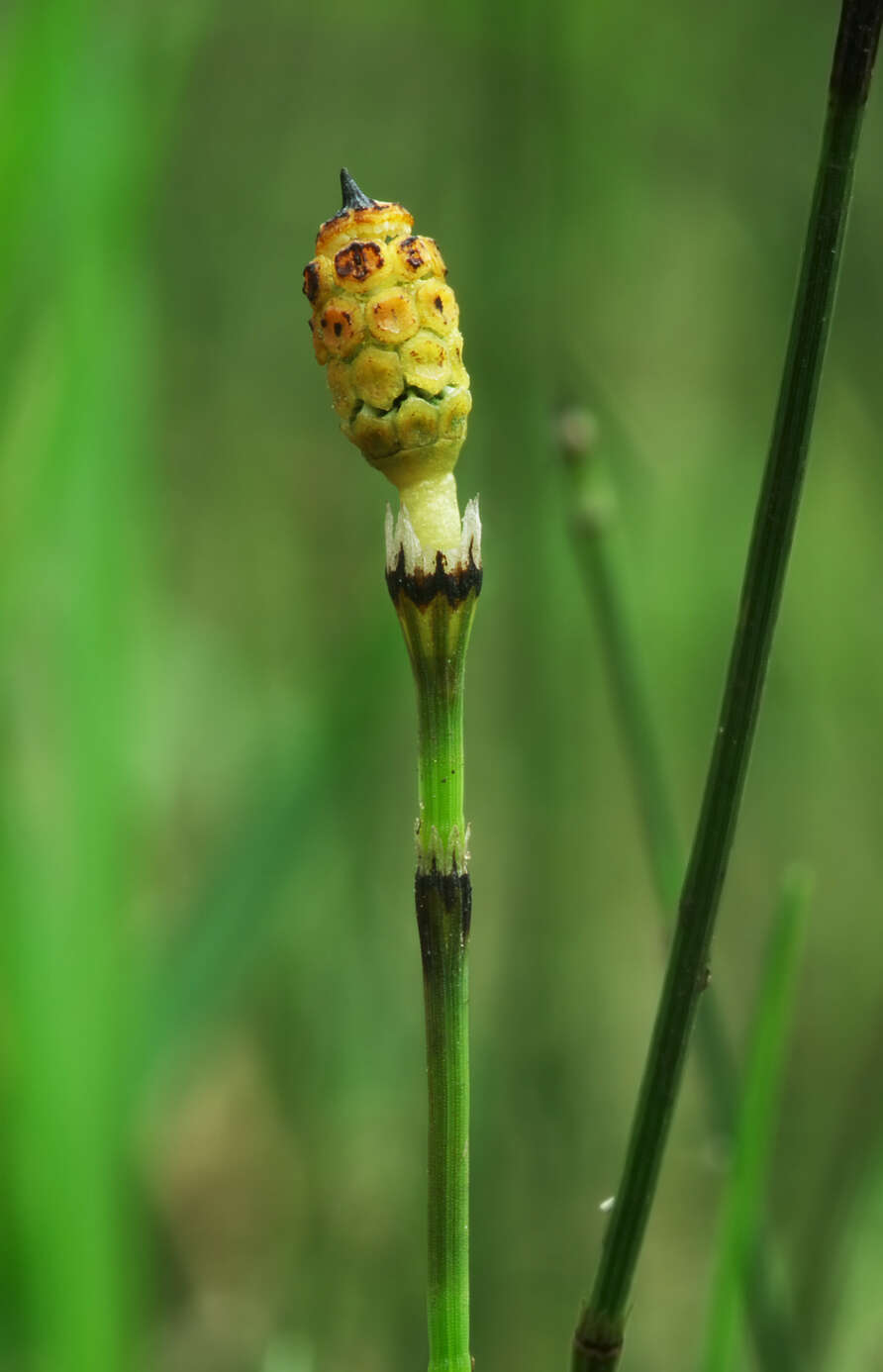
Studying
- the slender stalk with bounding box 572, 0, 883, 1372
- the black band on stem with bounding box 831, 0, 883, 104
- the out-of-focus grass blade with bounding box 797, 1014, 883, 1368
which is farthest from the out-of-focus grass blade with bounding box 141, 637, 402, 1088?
the black band on stem with bounding box 831, 0, 883, 104

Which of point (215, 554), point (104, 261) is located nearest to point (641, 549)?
point (215, 554)

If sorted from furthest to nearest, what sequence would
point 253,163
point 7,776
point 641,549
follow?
point 253,163
point 641,549
point 7,776

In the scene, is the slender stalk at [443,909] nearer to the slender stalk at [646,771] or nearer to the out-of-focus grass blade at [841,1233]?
the slender stalk at [646,771]

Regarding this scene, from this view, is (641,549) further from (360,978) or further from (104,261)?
(104,261)

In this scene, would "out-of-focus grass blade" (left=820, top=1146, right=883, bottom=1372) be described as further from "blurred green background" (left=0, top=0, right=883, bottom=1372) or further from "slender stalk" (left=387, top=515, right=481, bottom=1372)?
"slender stalk" (left=387, top=515, right=481, bottom=1372)

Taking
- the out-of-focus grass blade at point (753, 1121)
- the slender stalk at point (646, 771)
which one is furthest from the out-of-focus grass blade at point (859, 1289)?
the out-of-focus grass blade at point (753, 1121)

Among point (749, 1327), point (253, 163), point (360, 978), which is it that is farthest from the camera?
point (253, 163)
